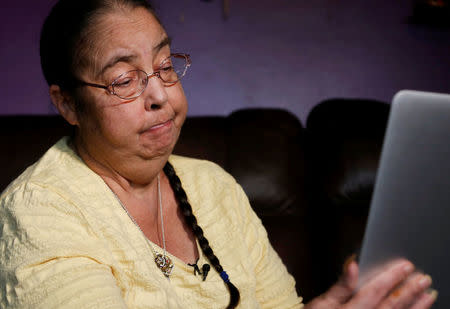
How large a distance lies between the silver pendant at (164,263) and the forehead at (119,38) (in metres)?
0.47

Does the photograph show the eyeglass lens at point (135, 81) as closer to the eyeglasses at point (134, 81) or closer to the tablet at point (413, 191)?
the eyeglasses at point (134, 81)

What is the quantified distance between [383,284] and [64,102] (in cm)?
81

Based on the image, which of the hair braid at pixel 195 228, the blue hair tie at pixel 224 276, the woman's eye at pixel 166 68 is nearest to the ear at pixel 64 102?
the woman's eye at pixel 166 68

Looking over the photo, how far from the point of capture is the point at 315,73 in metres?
2.29

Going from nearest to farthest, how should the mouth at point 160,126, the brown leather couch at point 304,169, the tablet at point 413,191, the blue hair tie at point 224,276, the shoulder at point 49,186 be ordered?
the tablet at point 413,191 → the shoulder at point 49,186 → the mouth at point 160,126 → the blue hair tie at point 224,276 → the brown leather couch at point 304,169

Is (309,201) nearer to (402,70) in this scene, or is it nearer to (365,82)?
(365,82)

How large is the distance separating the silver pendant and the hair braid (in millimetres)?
130

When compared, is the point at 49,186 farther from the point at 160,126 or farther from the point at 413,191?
the point at 413,191

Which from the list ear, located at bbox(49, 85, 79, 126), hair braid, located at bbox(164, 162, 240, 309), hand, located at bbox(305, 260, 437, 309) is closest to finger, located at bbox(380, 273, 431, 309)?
hand, located at bbox(305, 260, 437, 309)

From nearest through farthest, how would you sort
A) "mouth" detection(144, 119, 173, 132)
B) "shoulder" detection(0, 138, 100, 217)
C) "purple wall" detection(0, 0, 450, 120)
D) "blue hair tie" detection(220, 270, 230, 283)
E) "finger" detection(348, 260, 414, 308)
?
"finger" detection(348, 260, 414, 308) → "shoulder" detection(0, 138, 100, 217) → "mouth" detection(144, 119, 173, 132) → "blue hair tie" detection(220, 270, 230, 283) → "purple wall" detection(0, 0, 450, 120)

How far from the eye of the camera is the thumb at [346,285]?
29.4 inches

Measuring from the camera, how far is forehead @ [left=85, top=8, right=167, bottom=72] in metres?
0.90

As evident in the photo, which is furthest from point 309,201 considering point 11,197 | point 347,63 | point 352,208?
point 11,197

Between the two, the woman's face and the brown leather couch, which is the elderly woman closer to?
the woman's face
